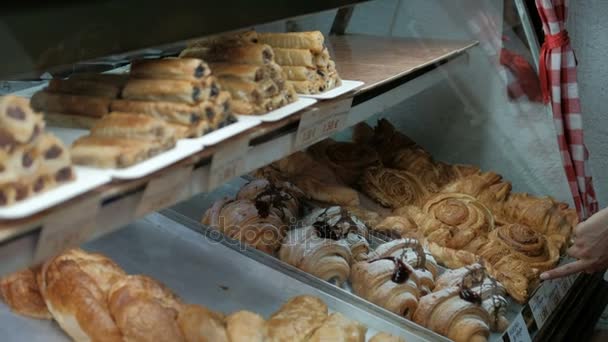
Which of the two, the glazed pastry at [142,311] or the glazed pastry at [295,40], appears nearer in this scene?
the glazed pastry at [142,311]

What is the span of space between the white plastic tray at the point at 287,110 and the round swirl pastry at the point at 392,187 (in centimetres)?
107

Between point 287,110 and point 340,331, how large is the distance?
0.66 metres

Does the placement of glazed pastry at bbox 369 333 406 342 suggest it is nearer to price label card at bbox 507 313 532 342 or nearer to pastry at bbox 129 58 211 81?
price label card at bbox 507 313 532 342

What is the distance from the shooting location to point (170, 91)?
1.31 meters

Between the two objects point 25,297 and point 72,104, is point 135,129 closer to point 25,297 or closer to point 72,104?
point 72,104

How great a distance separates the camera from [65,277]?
1674 millimetres

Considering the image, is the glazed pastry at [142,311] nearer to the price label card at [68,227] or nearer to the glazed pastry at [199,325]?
the glazed pastry at [199,325]

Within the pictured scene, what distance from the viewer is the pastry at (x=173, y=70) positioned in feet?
4.42

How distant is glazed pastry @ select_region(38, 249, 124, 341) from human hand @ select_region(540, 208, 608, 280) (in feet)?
4.64

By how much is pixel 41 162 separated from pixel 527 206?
6.52ft

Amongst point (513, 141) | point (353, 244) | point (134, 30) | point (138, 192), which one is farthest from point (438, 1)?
point (138, 192)

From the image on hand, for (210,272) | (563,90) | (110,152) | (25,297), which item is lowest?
(210,272)

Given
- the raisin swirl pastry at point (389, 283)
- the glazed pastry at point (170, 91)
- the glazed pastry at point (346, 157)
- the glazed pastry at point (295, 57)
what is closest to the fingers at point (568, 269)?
the raisin swirl pastry at point (389, 283)

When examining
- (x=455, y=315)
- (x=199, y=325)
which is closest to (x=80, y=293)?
(x=199, y=325)
